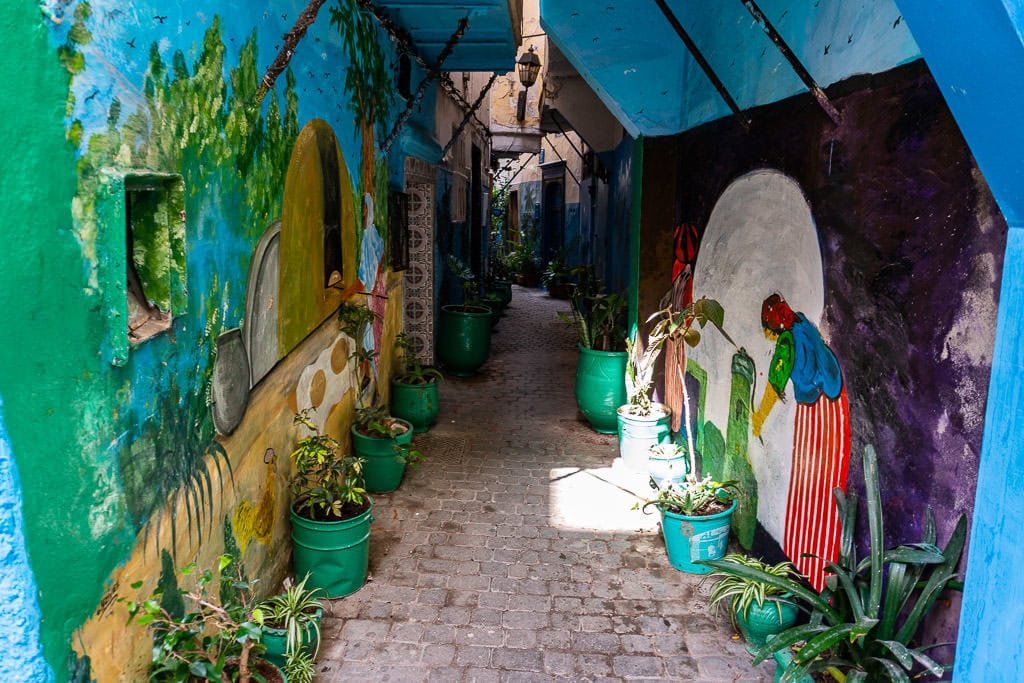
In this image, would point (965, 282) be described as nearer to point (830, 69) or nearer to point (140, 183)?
point (830, 69)

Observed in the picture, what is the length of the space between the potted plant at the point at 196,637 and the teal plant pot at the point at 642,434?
3719 millimetres

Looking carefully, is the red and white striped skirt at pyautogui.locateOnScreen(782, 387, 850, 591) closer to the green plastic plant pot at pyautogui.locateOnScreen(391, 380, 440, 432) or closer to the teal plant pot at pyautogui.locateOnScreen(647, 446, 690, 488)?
the teal plant pot at pyautogui.locateOnScreen(647, 446, 690, 488)

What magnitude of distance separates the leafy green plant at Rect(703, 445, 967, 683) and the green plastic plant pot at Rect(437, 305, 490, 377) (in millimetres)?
6353

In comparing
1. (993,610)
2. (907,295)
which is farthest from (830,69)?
(993,610)

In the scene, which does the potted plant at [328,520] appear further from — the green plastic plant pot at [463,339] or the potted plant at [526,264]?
the potted plant at [526,264]

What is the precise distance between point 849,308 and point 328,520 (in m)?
2.83

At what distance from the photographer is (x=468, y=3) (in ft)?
17.6

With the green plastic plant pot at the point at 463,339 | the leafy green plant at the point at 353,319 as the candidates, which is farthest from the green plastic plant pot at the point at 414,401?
the green plastic plant pot at the point at 463,339

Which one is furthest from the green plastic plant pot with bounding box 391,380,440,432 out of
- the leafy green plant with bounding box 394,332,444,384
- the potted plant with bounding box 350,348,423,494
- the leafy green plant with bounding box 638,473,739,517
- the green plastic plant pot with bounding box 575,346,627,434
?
the leafy green plant with bounding box 638,473,739,517

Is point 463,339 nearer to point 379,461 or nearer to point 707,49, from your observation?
point 379,461

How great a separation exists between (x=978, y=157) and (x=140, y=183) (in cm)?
234

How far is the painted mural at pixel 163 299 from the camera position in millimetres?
1977

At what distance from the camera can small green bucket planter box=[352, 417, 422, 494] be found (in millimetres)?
5512

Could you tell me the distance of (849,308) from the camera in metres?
3.27
